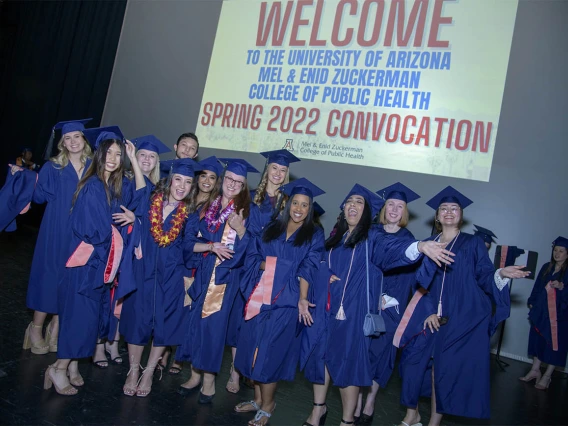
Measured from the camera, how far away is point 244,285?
3242 millimetres

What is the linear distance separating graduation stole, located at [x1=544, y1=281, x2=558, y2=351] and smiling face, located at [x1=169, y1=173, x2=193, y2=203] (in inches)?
160

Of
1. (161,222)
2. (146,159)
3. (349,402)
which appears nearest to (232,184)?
(161,222)

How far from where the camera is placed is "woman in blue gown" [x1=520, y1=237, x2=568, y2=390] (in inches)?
211

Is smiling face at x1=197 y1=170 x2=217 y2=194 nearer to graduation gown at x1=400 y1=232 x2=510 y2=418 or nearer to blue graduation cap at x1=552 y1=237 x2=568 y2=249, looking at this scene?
graduation gown at x1=400 y1=232 x2=510 y2=418

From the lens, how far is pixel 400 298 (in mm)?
3828

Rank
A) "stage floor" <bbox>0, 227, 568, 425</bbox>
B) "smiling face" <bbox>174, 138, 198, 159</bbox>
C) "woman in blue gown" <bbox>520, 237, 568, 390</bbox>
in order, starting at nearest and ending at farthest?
"stage floor" <bbox>0, 227, 568, 425</bbox> < "smiling face" <bbox>174, 138, 198, 159</bbox> < "woman in blue gown" <bbox>520, 237, 568, 390</bbox>

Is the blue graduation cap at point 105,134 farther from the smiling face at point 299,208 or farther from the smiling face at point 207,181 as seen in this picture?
the smiling face at point 299,208

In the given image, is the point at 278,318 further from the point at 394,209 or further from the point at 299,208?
the point at 394,209

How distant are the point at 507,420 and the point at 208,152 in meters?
5.32

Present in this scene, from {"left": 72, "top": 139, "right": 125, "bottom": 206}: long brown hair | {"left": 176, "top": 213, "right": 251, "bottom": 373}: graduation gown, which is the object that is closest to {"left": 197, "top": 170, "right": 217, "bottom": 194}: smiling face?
{"left": 176, "top": 213, "right": 251, "bottom": 373}: graduation gown

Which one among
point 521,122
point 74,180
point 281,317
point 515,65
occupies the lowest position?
point 281,317

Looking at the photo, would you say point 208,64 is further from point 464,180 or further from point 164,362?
point 164,362

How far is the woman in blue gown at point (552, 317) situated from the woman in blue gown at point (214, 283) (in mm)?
3626

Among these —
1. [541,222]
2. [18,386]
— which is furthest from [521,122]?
[18,386]
